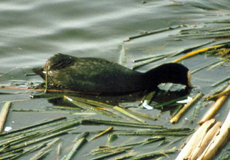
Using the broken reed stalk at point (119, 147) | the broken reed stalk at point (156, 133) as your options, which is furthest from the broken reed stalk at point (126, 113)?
the broken reed stalk at point (119, 147)

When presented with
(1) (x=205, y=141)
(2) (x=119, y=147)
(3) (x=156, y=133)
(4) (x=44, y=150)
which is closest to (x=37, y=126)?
(4) (x=44, y=150)

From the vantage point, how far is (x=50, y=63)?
26.8ft

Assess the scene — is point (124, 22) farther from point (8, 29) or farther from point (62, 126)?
point (62, 126)

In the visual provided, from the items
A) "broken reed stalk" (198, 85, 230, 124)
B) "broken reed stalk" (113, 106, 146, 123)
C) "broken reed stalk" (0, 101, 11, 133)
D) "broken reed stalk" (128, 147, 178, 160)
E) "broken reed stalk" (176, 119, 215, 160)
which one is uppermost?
"broken reed stalk" (176, 119, 215, 160)

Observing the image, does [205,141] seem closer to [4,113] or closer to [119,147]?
[119,147]

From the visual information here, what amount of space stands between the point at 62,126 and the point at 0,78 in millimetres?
2145

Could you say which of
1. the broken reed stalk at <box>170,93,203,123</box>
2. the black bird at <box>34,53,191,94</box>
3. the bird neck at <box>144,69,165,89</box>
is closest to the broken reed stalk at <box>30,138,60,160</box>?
the broken reed stalk at <box>170,93,203,123</box>

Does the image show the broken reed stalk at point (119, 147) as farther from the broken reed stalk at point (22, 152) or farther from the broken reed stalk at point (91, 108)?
the broken reed stalk at point (91, 108)

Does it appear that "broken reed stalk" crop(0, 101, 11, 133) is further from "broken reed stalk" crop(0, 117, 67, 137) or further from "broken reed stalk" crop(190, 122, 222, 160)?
"broken reed stalk" crop(190, 122, 222, 160)

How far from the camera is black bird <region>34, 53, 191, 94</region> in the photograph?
789 cm

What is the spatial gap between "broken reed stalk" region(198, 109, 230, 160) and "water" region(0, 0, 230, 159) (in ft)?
7.08

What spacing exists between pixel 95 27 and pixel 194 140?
5.30m

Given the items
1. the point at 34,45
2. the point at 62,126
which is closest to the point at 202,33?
the point at 34,45

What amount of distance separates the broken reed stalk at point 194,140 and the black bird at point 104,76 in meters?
1.78
